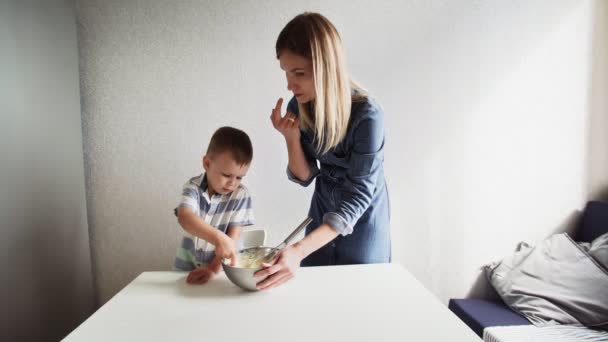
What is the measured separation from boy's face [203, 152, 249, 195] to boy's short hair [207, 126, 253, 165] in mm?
14

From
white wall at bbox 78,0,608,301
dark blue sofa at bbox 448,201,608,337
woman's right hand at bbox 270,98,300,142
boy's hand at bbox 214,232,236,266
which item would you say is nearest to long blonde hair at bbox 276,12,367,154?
woman's right hand at bbox 270,98,300,142

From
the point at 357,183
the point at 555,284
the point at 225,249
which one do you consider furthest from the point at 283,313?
the point at 555,284

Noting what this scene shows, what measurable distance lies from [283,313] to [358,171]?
47 cm

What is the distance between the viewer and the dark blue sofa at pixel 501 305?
5.52 feet

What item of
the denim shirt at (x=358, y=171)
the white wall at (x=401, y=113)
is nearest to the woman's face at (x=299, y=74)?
the denim shirt at (x=358, y=171)

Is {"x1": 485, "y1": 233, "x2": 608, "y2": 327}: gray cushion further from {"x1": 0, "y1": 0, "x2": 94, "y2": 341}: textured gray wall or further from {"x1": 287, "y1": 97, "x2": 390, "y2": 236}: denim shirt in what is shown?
{"x1": 0, "y1": 0, "x2": 94, "y2": 341}: textured gray wall

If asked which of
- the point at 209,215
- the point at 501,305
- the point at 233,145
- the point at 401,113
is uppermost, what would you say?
the point at 401,113

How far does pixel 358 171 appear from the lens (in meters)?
1.08

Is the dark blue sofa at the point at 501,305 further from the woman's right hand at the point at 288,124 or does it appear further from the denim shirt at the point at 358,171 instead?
the woman's right hand at the point at 288,124

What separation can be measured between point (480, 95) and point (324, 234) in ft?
4.38

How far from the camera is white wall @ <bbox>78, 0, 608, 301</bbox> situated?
1.72m

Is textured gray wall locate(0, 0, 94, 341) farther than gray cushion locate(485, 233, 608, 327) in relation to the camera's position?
No

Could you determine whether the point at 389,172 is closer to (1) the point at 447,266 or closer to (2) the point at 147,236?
(1) the point at 447,266

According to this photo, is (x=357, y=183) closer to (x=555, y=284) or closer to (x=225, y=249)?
(x=225, y=249)
